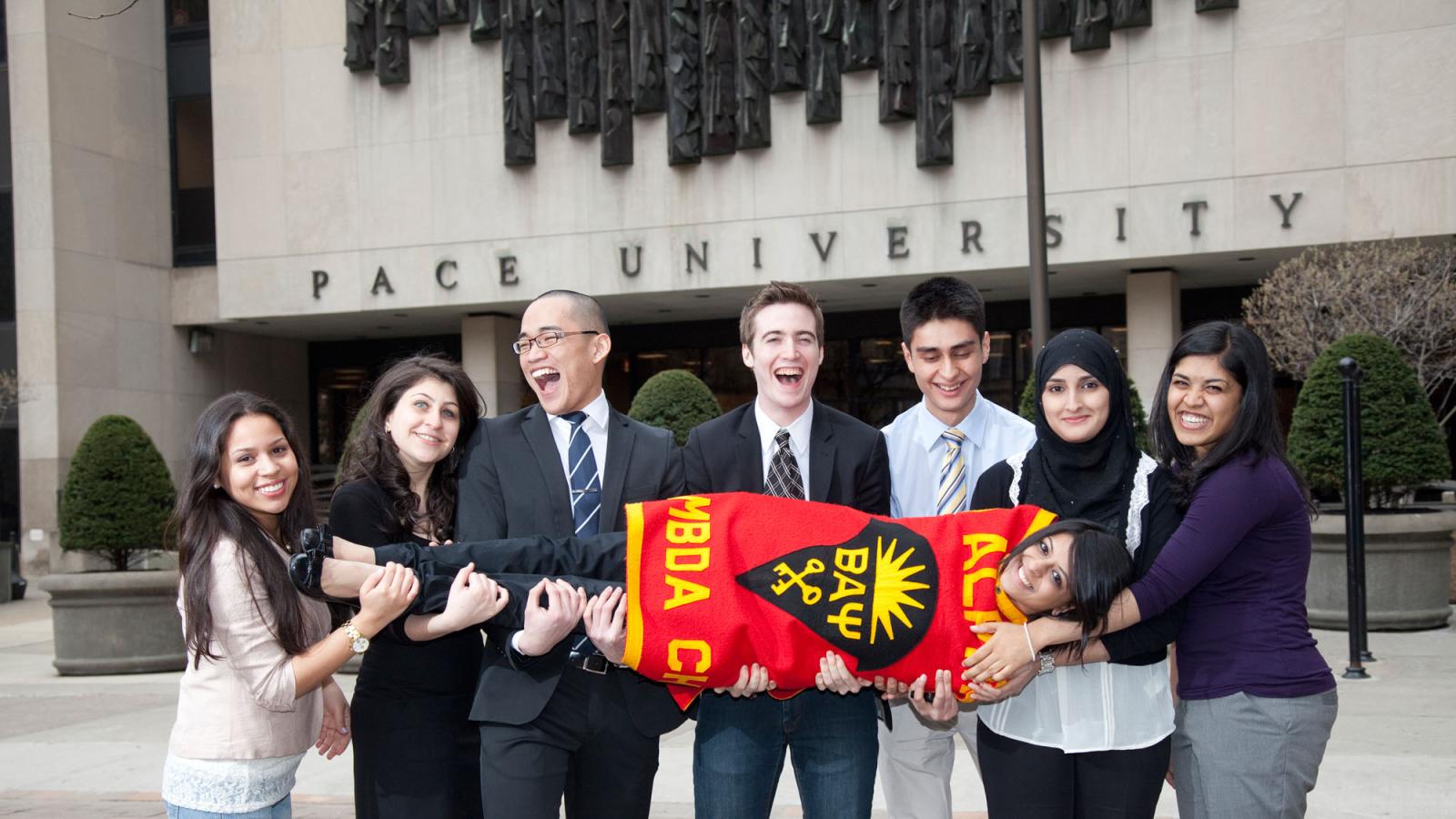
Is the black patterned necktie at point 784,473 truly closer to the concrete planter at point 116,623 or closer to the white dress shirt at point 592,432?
the white dress shirt at point 592,432

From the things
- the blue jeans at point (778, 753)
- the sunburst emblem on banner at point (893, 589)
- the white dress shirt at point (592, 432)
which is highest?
the white dress shirt at point (592, 432)

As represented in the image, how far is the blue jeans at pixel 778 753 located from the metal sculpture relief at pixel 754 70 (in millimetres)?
15828

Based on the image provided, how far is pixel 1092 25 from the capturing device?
17438 millimetres

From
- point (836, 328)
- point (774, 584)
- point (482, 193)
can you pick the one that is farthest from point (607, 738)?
point (836, 328)

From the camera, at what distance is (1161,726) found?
11.1 feet

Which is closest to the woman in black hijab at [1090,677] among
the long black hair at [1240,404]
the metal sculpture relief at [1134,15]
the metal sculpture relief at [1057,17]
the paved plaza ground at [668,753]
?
the long black hair at [1240,404]

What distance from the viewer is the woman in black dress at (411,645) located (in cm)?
369

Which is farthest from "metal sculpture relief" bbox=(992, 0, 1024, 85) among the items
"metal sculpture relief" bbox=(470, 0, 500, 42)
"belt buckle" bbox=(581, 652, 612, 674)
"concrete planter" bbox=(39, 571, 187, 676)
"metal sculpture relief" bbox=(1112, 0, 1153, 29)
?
"belt buckle" bbox=(581, 652, 612, 674)

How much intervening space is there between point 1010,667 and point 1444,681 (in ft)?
21.8

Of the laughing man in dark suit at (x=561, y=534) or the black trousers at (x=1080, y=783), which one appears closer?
the black trousers at (x=1080, y=783)

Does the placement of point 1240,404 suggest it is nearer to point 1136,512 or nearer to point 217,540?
point 1136,512

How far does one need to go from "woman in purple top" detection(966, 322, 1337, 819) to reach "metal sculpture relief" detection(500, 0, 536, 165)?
696 inches

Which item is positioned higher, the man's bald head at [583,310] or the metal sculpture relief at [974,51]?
the metal sculpture relief at [974,51]

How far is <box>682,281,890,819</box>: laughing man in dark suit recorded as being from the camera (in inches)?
150
